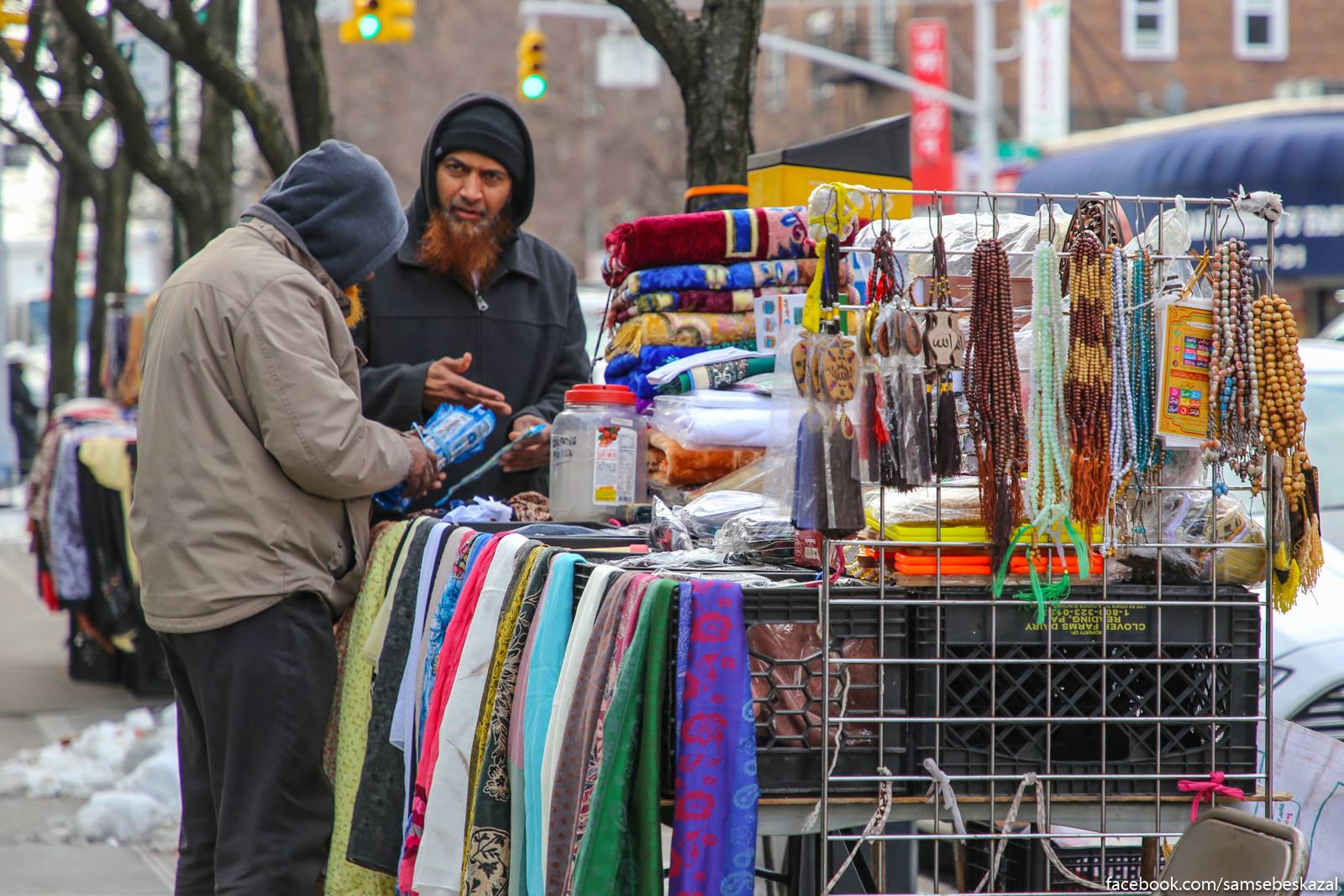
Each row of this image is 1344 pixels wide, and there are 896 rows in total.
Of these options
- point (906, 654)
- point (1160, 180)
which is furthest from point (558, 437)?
point (1160, 180)

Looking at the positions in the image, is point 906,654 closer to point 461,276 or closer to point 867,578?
point 867,578

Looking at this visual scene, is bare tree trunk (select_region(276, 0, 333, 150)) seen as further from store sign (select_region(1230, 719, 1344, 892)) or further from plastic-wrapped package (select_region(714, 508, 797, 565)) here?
store sign (select_region(1230, 719, 1344, 892))

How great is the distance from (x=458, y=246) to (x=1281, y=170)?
63.6 ft

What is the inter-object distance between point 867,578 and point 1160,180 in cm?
2075

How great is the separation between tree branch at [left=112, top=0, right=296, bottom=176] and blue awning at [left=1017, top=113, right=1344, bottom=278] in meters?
15.1

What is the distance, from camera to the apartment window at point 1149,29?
33.6 m

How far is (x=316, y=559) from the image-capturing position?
3.78 meters

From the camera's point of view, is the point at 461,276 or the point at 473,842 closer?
the point at 473,842

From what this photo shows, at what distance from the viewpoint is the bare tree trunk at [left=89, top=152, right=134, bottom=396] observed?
49.6ft

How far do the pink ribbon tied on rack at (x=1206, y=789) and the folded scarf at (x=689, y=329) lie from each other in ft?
4.89

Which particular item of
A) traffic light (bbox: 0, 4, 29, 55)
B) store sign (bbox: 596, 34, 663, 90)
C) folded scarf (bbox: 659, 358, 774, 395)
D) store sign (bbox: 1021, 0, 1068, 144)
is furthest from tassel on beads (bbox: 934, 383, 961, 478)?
store sign (bbox: 596, 34, 663, 90)

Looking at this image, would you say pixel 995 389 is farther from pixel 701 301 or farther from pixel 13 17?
pixel 13 17

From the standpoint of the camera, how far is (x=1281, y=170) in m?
21.6

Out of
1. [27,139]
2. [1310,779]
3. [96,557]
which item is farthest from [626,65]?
[1310,779]
